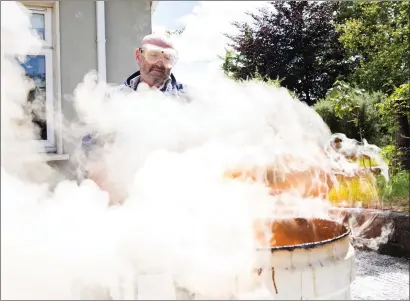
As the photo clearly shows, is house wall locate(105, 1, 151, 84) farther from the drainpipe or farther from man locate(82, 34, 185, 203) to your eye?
man locate(82, 34, 185, 203)

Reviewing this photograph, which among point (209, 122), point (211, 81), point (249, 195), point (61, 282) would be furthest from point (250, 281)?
point (211, 81)

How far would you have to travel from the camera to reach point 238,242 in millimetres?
963

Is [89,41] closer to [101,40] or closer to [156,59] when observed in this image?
[101,40]

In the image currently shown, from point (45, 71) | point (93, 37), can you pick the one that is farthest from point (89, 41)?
point (45, 71)

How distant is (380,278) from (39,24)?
249 centimetres

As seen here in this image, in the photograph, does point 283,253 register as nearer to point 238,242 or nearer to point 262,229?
point 238,242

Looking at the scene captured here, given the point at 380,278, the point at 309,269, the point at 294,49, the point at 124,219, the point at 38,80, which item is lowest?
the point at 380,278

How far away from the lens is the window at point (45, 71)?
2.70m

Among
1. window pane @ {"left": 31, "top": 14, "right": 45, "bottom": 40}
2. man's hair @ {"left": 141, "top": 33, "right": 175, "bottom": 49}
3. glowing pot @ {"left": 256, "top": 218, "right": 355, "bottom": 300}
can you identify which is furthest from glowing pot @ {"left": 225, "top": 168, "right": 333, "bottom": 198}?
window pane @ {"left": 31, "top": 14, "right": 45, "bottom": 40}

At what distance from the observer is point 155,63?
5.47 feet

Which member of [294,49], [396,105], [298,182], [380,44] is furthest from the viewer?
[294,49]

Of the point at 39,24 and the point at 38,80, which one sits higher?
the point at 39,24

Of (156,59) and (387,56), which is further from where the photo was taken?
(387,56)

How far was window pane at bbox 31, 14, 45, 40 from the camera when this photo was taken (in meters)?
2.67
